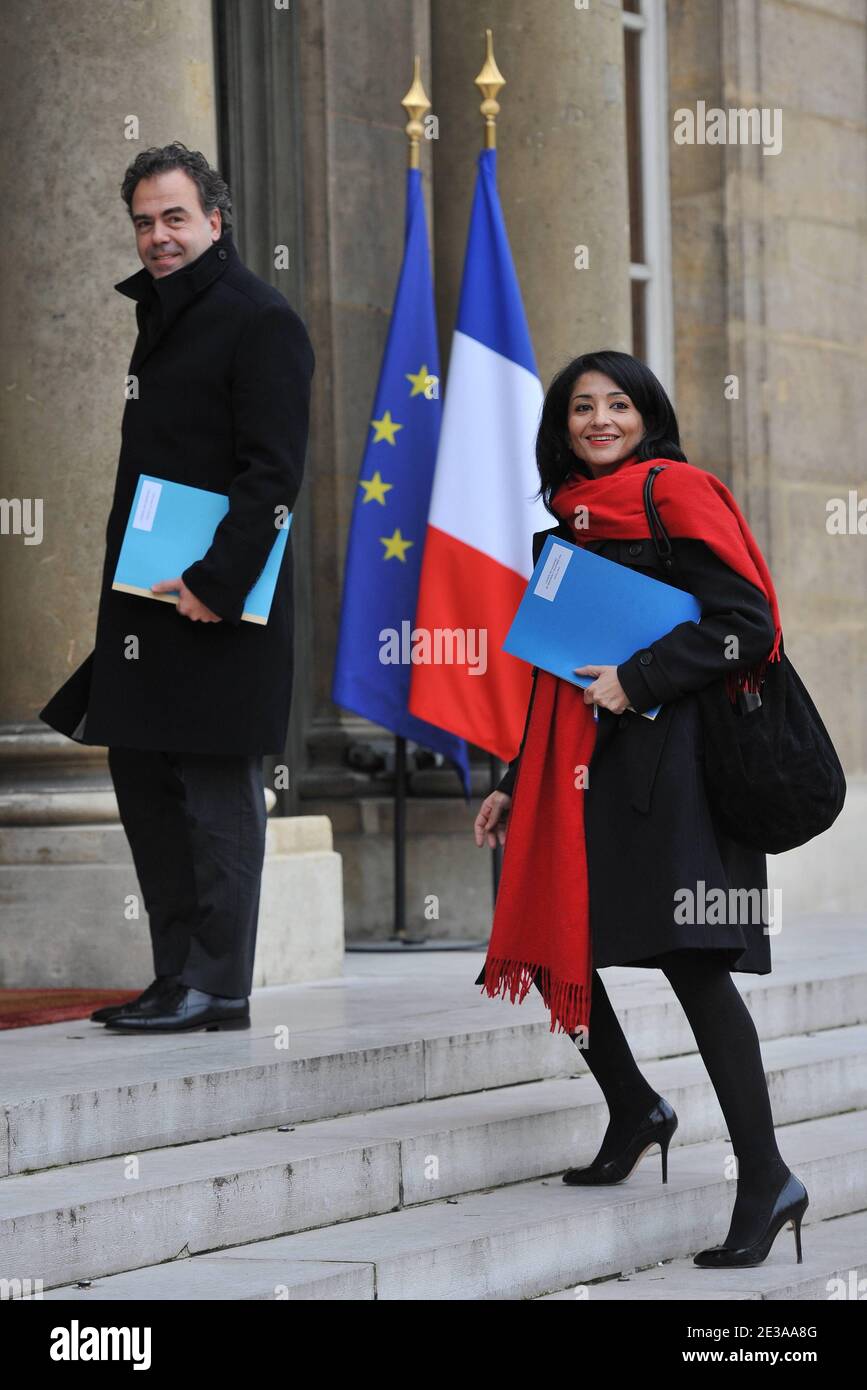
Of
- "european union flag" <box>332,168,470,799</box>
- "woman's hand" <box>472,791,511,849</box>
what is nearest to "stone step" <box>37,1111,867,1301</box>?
"woman's hand" <box>472,791,511,849</box>

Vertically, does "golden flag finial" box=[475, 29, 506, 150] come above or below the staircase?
above

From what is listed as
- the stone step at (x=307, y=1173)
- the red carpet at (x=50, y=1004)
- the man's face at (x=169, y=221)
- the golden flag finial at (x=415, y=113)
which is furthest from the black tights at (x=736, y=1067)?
Answer: the golden flag finial at (x=415, y=113)

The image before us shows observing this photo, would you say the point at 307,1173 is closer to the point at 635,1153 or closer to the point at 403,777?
the point at 635,1153

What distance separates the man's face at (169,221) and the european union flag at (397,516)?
237 centimetres

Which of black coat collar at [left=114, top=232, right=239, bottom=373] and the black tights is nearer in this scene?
the black tights

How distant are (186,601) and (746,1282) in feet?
6.15

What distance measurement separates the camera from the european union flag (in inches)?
289

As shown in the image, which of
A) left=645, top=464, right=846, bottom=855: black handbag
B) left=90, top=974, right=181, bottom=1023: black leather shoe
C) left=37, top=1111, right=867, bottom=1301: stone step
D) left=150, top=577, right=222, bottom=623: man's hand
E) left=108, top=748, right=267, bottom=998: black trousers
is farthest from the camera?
left=90, top=974, right=181, bottom=1023: black leather shoe

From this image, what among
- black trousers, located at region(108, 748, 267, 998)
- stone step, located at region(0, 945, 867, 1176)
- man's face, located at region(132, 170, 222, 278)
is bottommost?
stone step, located at region(0, 945, 867, 1176)

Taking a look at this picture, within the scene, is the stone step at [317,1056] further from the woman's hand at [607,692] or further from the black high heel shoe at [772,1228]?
the woman's hand at [607,692]

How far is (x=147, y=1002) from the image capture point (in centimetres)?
522

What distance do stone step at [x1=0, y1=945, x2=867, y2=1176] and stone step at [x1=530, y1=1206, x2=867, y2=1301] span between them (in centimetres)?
79

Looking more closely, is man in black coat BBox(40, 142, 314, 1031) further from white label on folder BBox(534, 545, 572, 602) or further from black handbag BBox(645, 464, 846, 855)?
black handbag BBox(645, 464, 846, 855)

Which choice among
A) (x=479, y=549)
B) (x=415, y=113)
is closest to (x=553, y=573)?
(x=479, y=549)
